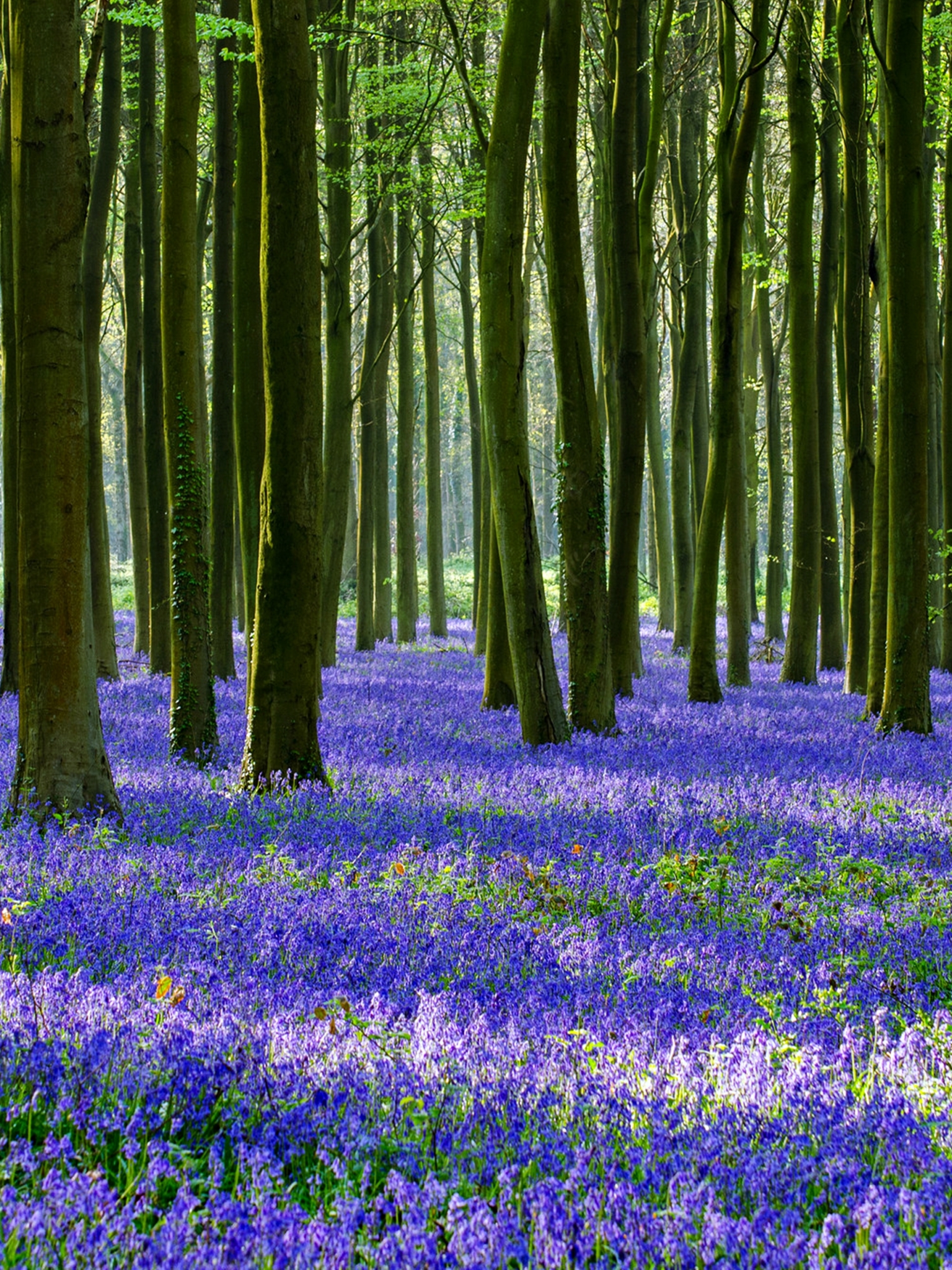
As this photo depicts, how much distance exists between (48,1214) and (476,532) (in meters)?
21.5

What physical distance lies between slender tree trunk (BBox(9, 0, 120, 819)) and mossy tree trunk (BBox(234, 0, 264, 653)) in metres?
3.72

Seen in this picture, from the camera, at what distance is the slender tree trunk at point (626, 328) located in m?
11.5

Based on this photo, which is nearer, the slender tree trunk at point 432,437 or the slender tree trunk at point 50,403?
the slender tree trunk at point 50,403

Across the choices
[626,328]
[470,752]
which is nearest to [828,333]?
[626,328]

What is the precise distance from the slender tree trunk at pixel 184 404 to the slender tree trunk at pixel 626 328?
199 inches

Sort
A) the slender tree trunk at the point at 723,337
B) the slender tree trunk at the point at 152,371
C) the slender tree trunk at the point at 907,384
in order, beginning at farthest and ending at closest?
the slender tree trunk at the point at 723,337
the slender tree trunk at the point at 152,371
the slender tree trunk at the point at 907,384

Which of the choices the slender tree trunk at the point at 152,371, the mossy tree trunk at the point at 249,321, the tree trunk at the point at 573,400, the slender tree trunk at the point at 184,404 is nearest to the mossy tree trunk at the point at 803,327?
the tree trunk at the point at 573,400

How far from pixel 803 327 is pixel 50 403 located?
11017 mm

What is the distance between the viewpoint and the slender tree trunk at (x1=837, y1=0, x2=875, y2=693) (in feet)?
42.3

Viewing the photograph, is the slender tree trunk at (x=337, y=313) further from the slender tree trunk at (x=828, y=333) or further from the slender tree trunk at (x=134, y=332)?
the slender tree trunk at (x=828, y=333)

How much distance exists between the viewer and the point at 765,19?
474 inches

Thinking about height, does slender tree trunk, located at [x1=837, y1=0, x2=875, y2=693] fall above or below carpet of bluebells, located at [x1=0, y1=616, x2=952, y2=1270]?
above

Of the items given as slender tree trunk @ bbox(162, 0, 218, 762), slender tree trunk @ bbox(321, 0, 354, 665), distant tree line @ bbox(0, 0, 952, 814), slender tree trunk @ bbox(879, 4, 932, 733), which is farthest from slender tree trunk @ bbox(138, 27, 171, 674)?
slender tree trunk @ bbox(879, 4, 932, 733)

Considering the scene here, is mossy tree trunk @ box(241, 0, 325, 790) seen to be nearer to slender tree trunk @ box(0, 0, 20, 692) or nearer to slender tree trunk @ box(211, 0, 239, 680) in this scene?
slender tree trunk @ box(0, 0, 20, 692)
